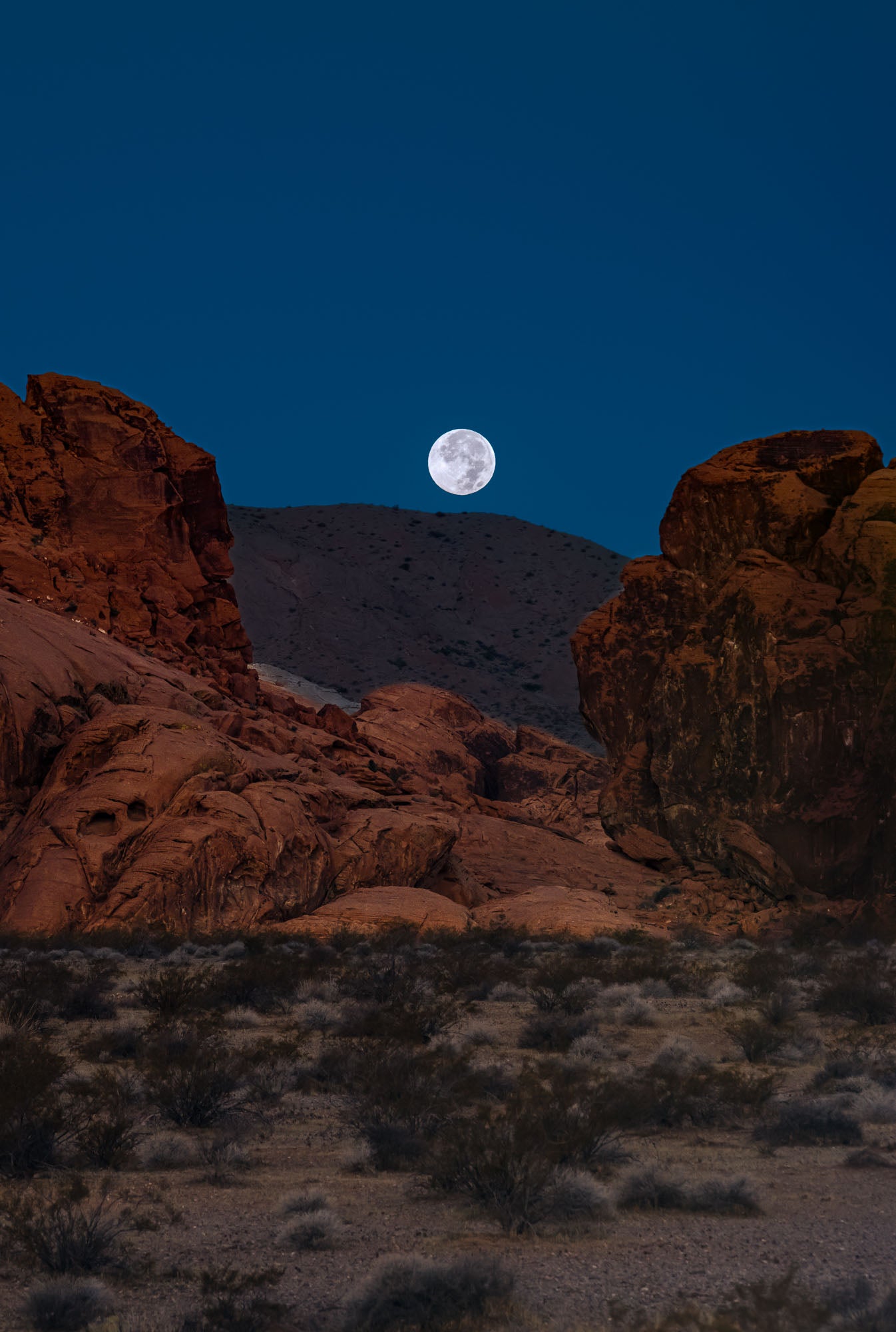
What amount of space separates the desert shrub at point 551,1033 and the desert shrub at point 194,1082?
12.3 ft

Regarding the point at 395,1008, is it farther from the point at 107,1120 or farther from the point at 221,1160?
the point at 221,1160

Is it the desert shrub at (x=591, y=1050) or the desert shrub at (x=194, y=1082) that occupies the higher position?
the desert shrub at (x=194, y=1082)

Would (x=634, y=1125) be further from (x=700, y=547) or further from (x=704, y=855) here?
(x=700, y=547)

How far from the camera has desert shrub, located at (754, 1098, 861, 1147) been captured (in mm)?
9312

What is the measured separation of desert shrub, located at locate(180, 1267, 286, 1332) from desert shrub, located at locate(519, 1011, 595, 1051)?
7.29 m

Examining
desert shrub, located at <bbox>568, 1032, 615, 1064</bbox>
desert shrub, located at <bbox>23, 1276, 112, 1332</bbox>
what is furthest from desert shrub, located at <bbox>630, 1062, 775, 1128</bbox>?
desert shrub, located at <bbox>23, 1276, 112, 1332</bbox>

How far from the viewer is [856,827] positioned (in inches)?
1143

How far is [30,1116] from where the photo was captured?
826cm

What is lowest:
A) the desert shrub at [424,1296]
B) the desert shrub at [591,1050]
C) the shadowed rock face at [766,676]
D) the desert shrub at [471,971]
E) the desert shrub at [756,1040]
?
the desert shrub at [471,971]

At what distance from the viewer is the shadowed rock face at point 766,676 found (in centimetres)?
2906

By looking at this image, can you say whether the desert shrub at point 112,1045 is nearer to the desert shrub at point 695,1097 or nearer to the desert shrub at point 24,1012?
the desert shrub at point 24,1012

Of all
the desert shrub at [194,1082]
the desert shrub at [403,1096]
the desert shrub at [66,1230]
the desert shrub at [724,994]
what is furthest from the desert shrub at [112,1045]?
the desert shrub at [724,994]

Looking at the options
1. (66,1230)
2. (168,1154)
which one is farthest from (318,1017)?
(66,1230)

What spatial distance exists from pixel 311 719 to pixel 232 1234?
3653cm
